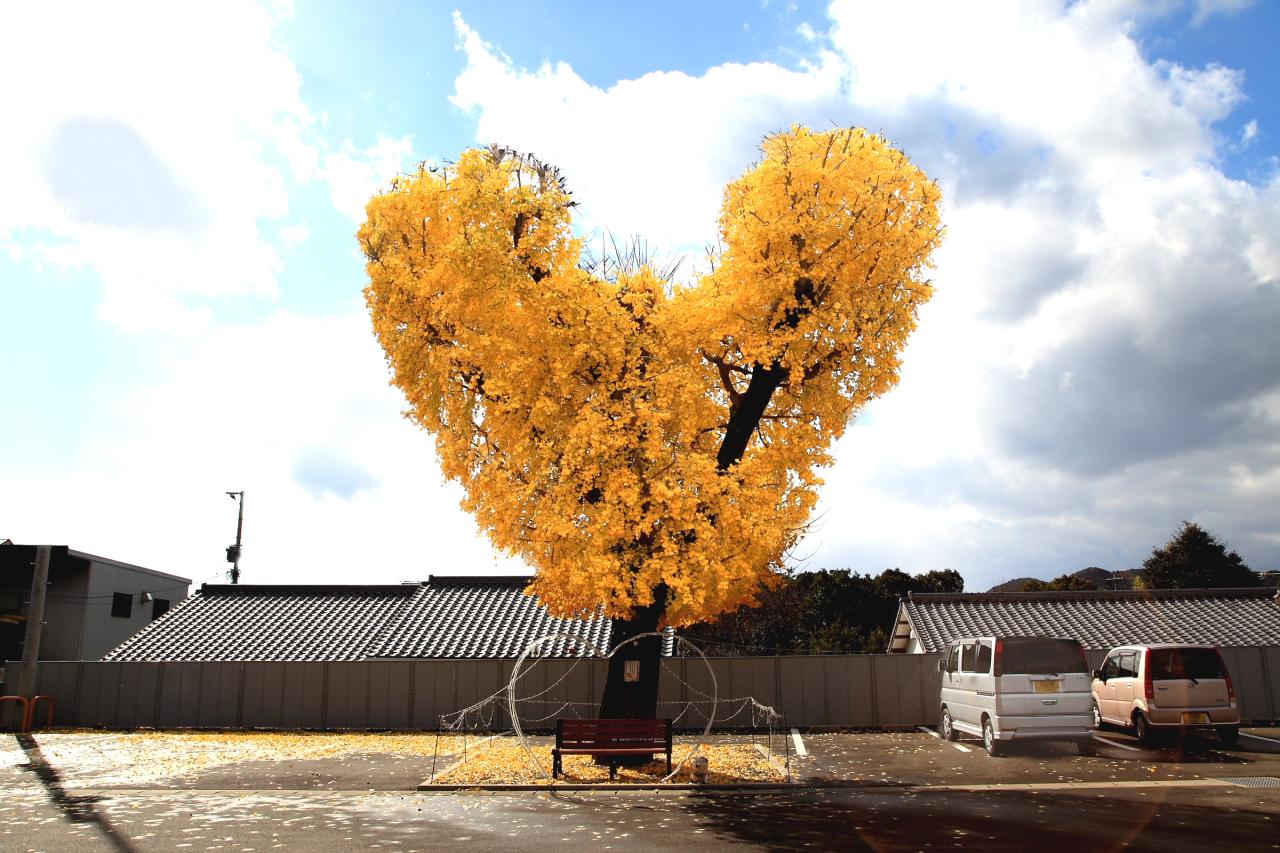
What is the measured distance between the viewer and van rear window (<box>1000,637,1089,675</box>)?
15695 mm

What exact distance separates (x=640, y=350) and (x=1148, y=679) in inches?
449

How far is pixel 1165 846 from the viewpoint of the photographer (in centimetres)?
906

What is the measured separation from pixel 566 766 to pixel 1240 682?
17.4 m

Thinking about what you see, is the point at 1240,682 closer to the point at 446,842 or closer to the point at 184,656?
the point at 446,842

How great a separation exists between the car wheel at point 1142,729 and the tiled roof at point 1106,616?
6306 mm

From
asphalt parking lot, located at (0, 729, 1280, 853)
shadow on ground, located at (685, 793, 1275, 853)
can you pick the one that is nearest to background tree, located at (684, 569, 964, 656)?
asphalt parking lot, located at (0, 729, 1280, 853)

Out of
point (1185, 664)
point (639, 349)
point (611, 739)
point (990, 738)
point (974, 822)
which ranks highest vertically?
point (639, 349)

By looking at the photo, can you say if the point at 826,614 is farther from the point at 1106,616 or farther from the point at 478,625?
the point at 478,625

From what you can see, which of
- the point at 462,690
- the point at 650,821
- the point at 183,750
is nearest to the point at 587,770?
the point at 650,821

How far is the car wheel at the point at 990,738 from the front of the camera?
627 inches

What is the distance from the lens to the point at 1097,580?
343 ft

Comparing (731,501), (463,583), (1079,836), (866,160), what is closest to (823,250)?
(866,160)

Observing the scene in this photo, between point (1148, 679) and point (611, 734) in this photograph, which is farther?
point (1148, 679)

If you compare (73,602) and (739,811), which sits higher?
(73,602)
